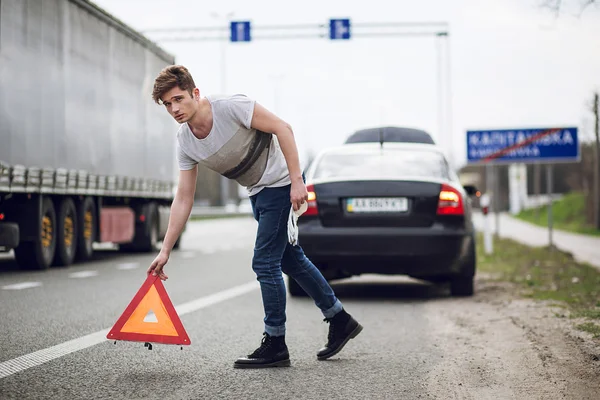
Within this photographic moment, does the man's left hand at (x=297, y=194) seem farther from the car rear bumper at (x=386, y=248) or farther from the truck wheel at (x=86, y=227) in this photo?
the truck wheel at (x=86, y=227)

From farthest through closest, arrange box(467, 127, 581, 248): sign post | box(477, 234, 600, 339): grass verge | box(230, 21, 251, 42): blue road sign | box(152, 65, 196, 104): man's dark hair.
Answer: box(230, 21, 251, 42): blue road sign
box(467, 127, 581, 248): sign post
box(477, 234, 600, 339): grass verge
box(152, 65, 196, 104): man's dark hair

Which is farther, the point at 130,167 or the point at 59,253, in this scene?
the point at 130,167

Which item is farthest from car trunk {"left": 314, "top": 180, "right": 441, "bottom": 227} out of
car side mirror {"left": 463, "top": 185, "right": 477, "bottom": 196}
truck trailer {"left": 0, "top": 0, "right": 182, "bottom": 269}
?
truck trailer {"left": 0, "top": 0, "right": 182, "bottom": 269}

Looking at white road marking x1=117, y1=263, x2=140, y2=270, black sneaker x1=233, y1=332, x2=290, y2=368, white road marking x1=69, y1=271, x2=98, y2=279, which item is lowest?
white road marking x1=117, y1=263, x2=140, y2=270

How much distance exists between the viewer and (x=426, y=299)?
10328mm

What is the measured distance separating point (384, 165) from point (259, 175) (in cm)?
411

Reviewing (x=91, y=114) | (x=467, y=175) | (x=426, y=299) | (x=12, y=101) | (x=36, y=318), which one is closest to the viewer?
(x=36, y=318)

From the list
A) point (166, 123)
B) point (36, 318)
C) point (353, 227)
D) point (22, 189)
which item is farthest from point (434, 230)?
point (166, 123)

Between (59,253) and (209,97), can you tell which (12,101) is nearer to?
(59,253)

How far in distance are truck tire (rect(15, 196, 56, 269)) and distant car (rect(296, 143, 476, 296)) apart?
592 cm

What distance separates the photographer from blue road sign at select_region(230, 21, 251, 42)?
30.0 m

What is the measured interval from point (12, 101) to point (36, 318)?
558 centimetres

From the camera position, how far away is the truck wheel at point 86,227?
53.7 feet

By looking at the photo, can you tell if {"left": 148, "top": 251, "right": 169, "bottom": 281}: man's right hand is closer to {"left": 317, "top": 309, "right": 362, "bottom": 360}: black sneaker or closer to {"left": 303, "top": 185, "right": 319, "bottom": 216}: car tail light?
{"left": 317, "top": 309, "right": 362, "bottom": 360}: black sneaker
